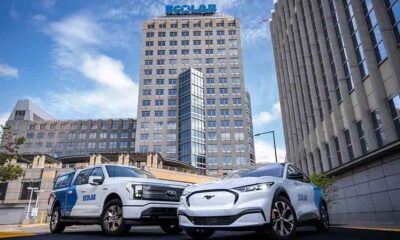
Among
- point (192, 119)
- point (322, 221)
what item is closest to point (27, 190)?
point (192, 119)

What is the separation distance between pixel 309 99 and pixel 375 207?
14484mm

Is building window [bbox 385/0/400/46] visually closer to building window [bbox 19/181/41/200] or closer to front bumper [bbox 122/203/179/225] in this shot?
front bumper [bbox 122/203/179/225]

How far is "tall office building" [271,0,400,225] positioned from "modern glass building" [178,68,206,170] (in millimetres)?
37494

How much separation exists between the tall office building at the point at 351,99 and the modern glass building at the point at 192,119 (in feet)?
123

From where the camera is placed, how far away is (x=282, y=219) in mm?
5223

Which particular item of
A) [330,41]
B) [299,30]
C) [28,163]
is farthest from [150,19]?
[330,41]

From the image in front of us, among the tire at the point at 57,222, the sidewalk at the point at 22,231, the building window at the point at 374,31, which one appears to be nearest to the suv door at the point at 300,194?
the tire at the point at 57,222

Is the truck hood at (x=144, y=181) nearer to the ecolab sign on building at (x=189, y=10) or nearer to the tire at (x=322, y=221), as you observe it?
the tire at (x=322, y=221)

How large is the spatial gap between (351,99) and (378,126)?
11.6 ft

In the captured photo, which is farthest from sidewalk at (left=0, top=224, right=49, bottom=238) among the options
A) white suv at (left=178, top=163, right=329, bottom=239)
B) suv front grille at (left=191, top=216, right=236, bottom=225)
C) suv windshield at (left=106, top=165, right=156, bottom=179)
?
suv front grille at (left=191, top=216, right=236, bottom=225)

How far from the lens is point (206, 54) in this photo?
270ft

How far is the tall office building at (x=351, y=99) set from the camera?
15.8 meters

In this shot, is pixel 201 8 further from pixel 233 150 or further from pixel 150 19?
pixel 233 150

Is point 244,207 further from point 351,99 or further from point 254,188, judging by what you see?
point 351,99
